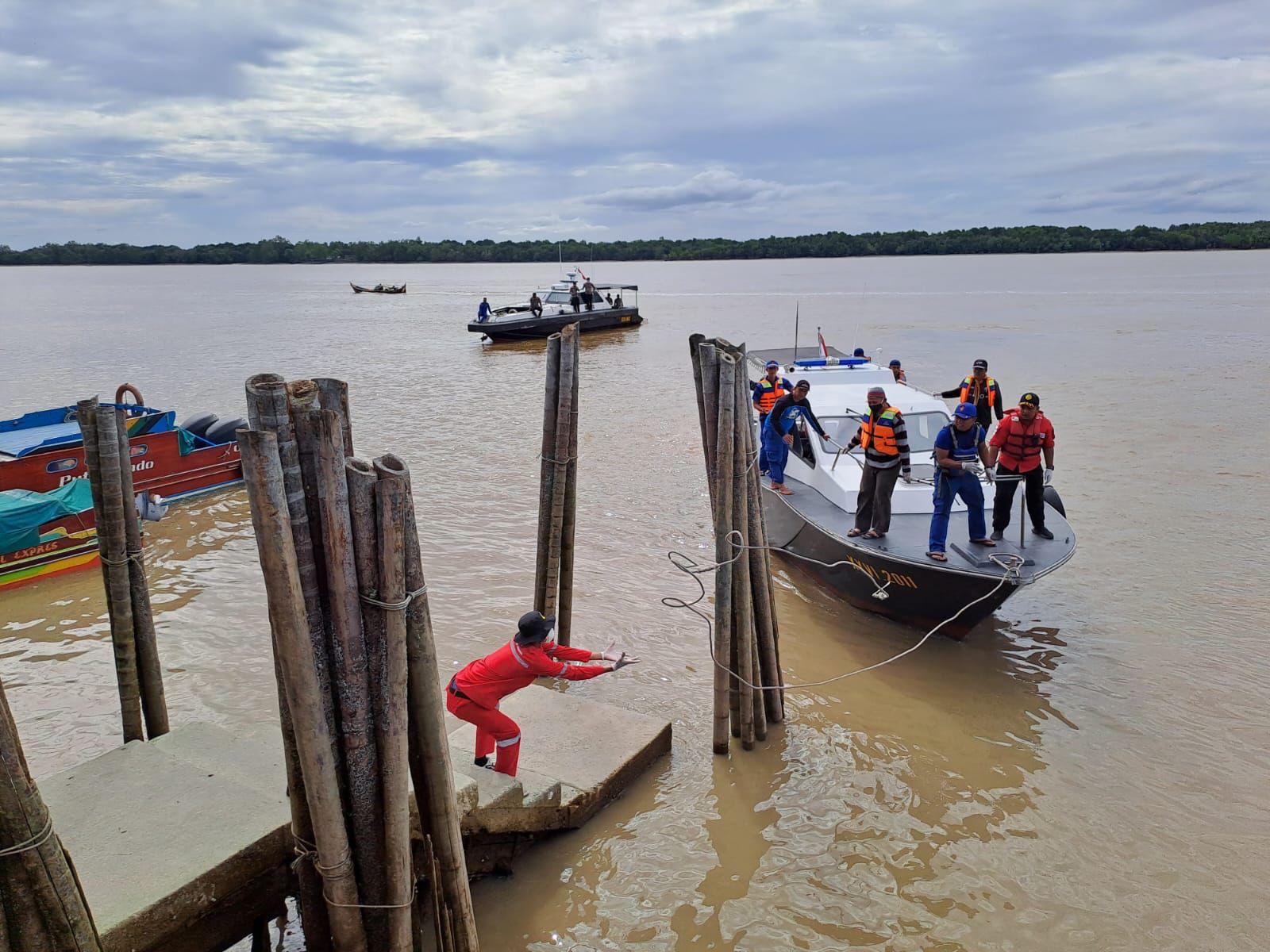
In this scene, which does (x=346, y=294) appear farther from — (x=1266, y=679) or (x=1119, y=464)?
(x=1266, y=679)

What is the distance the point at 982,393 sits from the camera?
11.3 m

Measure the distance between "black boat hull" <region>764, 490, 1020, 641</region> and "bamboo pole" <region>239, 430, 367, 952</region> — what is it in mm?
6004

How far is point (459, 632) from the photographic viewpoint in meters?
9.30

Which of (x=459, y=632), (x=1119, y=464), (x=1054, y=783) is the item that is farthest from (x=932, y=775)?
(x=1119, y=464)

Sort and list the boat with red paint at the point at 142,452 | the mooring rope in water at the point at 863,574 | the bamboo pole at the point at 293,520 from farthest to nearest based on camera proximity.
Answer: the boat with red paint at the point at 142,452, the mooring rope in water at the point at 863,574, the bamboo pole at the point at 293,520

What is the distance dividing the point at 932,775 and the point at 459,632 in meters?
4.99

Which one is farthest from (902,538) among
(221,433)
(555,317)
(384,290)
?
(384,290)

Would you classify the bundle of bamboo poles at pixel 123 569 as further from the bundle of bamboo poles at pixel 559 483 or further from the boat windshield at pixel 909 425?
the boat windshield at pixel 909 425

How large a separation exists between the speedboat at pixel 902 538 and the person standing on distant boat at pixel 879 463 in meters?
0.22

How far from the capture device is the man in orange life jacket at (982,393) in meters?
11.1

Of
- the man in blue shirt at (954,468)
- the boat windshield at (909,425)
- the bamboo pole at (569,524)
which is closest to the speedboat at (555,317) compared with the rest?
the boat windshield at (909,425)

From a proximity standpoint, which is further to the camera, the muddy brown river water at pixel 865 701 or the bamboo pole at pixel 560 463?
Answer: the bamboo pole at pixel 560 463

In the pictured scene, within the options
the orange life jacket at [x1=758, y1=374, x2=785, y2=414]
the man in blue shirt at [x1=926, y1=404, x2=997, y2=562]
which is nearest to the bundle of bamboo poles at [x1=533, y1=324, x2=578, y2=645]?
the man in blue shirt at [x1=926, y1=404, x2=997, y2=562]

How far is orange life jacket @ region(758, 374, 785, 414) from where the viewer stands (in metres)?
12.2
